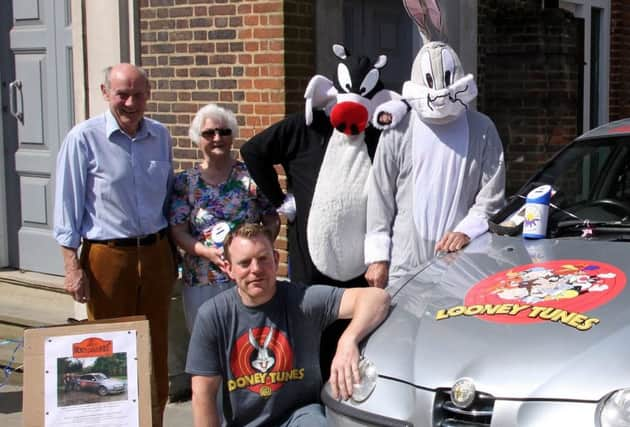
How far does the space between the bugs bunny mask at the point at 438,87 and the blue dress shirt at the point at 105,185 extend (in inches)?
51.3

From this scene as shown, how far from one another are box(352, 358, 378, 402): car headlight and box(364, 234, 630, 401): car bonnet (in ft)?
0.09

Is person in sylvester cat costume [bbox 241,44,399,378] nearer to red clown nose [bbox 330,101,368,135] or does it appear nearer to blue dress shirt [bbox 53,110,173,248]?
red clown nose [bbox 330,101,368,135]

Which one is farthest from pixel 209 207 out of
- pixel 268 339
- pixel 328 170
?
pixel 268 339

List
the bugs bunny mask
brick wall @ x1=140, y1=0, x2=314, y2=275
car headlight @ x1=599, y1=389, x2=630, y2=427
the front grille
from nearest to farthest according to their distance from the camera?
1. car headlight @ x1=599, y1=389, x2=630, y2=427
2. the front grille
3. the bugs bunny mask
4. brick wall @ x1=140, y1=0, x2=314, y2=275

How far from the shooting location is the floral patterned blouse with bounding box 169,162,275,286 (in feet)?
14.9

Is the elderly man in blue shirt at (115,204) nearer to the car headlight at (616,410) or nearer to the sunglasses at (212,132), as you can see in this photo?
the sunglasses at (212,132)

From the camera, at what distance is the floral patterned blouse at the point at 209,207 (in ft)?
14.9

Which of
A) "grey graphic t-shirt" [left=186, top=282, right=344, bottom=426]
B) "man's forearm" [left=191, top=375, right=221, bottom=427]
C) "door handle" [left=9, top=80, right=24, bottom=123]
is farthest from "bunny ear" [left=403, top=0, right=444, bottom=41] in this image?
"door handle" [left=9, top=80, right=24, bottom=123]

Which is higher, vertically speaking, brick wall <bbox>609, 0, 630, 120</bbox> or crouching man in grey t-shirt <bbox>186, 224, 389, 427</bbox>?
brick wall <bbox>609, 0, 630, 120</bbox>

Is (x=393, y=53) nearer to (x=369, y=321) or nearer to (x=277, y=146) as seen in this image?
(x=277, y=146)

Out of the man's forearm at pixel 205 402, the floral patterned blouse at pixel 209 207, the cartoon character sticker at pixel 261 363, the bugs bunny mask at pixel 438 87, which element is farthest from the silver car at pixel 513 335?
the floral patterned blouse at pixel 209 207

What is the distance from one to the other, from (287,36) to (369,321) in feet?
11.0

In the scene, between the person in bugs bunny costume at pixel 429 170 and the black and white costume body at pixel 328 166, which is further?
the black and white costume body at pixel 328 166

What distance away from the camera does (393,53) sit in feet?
25.4
